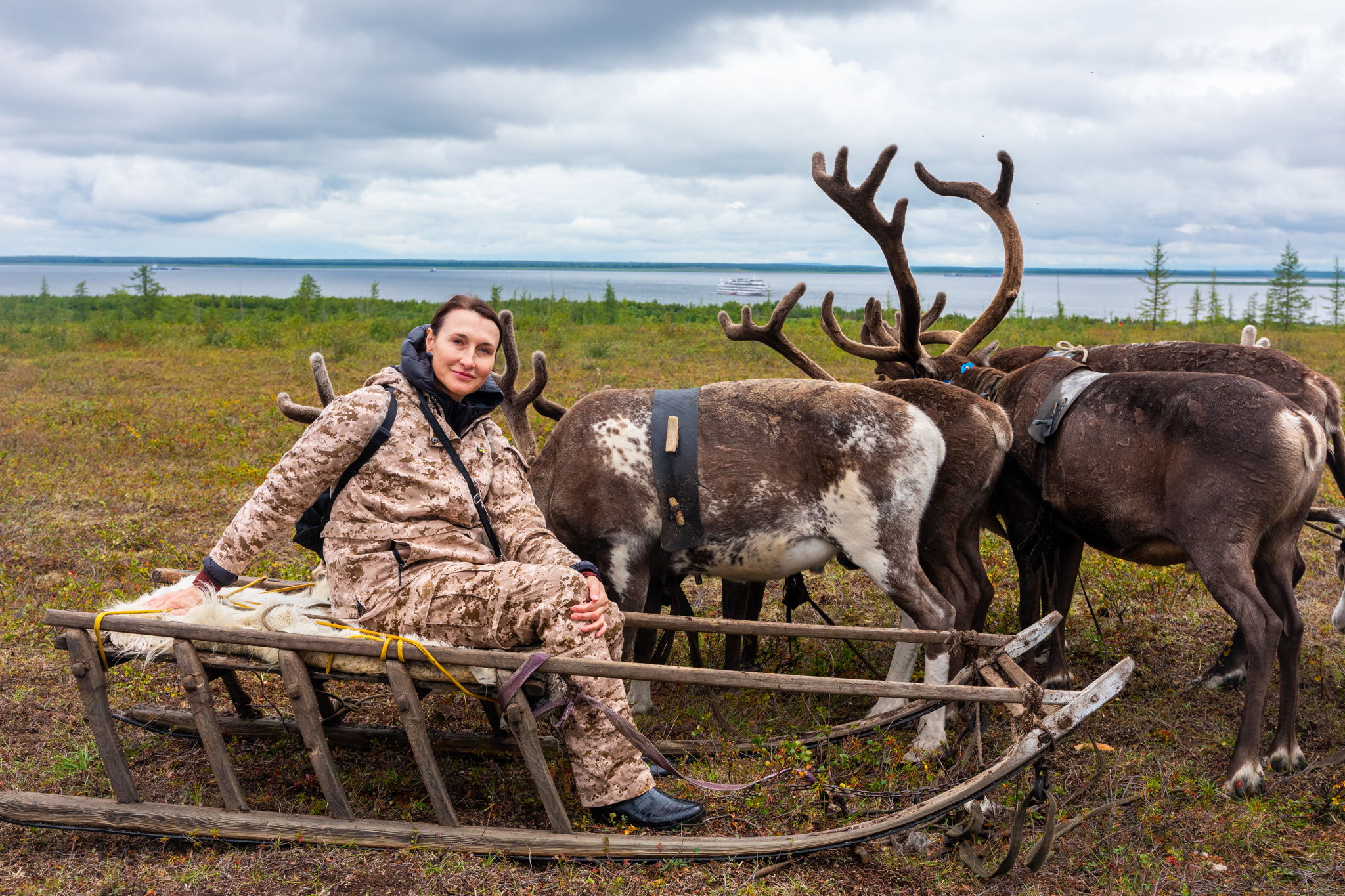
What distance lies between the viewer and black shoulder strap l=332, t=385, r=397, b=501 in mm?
4004

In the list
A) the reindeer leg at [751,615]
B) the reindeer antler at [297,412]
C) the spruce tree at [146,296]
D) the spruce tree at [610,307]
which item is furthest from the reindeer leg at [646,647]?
the spruce tree at [146,296]

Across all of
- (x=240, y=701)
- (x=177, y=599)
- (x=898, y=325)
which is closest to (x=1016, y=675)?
(x=177, y=599)

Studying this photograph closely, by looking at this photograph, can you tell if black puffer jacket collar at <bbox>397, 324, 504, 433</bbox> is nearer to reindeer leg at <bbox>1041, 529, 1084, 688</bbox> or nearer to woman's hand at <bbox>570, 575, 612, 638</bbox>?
woman's hand at <bbox>570, 575, 612, 638</bbox>

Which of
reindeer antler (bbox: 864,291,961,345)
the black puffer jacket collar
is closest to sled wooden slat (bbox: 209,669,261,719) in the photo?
the black puffer jacket collar

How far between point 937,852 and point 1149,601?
4.20 meters

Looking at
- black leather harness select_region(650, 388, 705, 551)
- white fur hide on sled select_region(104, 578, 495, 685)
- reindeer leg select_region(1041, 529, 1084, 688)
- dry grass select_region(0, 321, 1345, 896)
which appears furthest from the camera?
reindeer leg select_region(1041, 529, 1084, 688)

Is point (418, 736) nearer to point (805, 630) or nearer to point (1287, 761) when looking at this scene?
point (805, 630)

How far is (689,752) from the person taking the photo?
186 inches

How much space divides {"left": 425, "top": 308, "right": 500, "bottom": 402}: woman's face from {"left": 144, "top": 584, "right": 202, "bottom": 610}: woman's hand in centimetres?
134

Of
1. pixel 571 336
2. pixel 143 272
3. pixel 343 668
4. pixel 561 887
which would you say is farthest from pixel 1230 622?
pixel 143 272

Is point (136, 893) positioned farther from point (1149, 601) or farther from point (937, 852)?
point (1149, 601)

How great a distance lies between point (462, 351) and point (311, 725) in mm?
1661

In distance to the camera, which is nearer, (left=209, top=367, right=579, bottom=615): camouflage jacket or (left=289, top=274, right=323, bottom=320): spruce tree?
(left=209, top=367, right=579, bottom=615): camouflage jacket

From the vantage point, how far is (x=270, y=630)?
13.3ft
